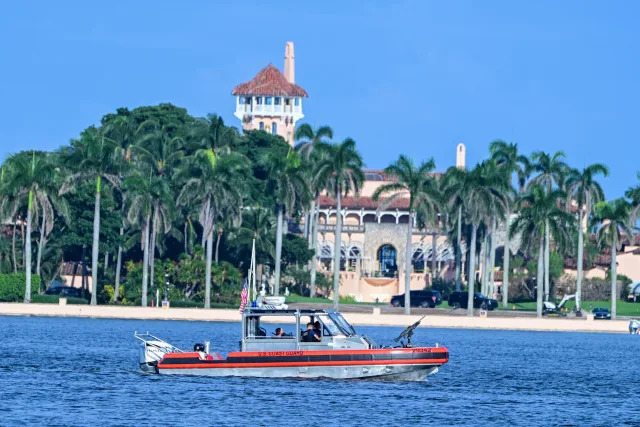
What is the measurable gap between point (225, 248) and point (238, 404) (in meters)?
73.5

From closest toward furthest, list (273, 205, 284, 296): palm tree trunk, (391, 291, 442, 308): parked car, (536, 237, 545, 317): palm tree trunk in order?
(536, 237, 545, 317): palm tree trunk < (273, 205, 284, 296): palm tree trunk < (391, 291, 442, 308): parked car

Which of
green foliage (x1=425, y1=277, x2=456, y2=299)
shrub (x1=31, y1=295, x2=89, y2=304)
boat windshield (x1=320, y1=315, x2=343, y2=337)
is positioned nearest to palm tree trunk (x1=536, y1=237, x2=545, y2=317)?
green foliage (x1=425, y1=277, x2=456, y2=299)

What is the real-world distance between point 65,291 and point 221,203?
16.6 meters

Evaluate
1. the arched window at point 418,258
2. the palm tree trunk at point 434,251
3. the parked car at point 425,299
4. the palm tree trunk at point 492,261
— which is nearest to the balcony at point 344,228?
the arched window at point 418,258

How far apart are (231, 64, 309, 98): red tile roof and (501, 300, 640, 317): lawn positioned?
55.3 meters

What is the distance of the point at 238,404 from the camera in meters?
45.8

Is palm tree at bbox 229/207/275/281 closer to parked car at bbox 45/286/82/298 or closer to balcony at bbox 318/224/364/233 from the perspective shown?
parked car at bbox 45/286/82/298

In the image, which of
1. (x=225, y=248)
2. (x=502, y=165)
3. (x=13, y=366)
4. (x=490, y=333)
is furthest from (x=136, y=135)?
(x=13, y=366)

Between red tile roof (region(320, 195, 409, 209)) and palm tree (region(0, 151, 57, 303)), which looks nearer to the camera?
palm tree (region(0, 151, 57, 303))

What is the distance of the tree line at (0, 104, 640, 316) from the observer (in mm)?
105000

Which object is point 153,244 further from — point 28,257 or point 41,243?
point 28,257

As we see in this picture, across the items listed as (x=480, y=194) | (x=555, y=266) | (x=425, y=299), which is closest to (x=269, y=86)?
(x=555, y=266)

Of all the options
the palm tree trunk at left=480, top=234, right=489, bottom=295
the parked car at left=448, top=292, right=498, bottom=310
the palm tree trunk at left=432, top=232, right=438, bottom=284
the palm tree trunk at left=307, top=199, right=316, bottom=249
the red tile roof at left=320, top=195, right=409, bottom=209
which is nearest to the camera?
the parked car at left=448, top=292, right=498, bottom=310

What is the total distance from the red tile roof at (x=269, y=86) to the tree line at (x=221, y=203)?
145 feet
